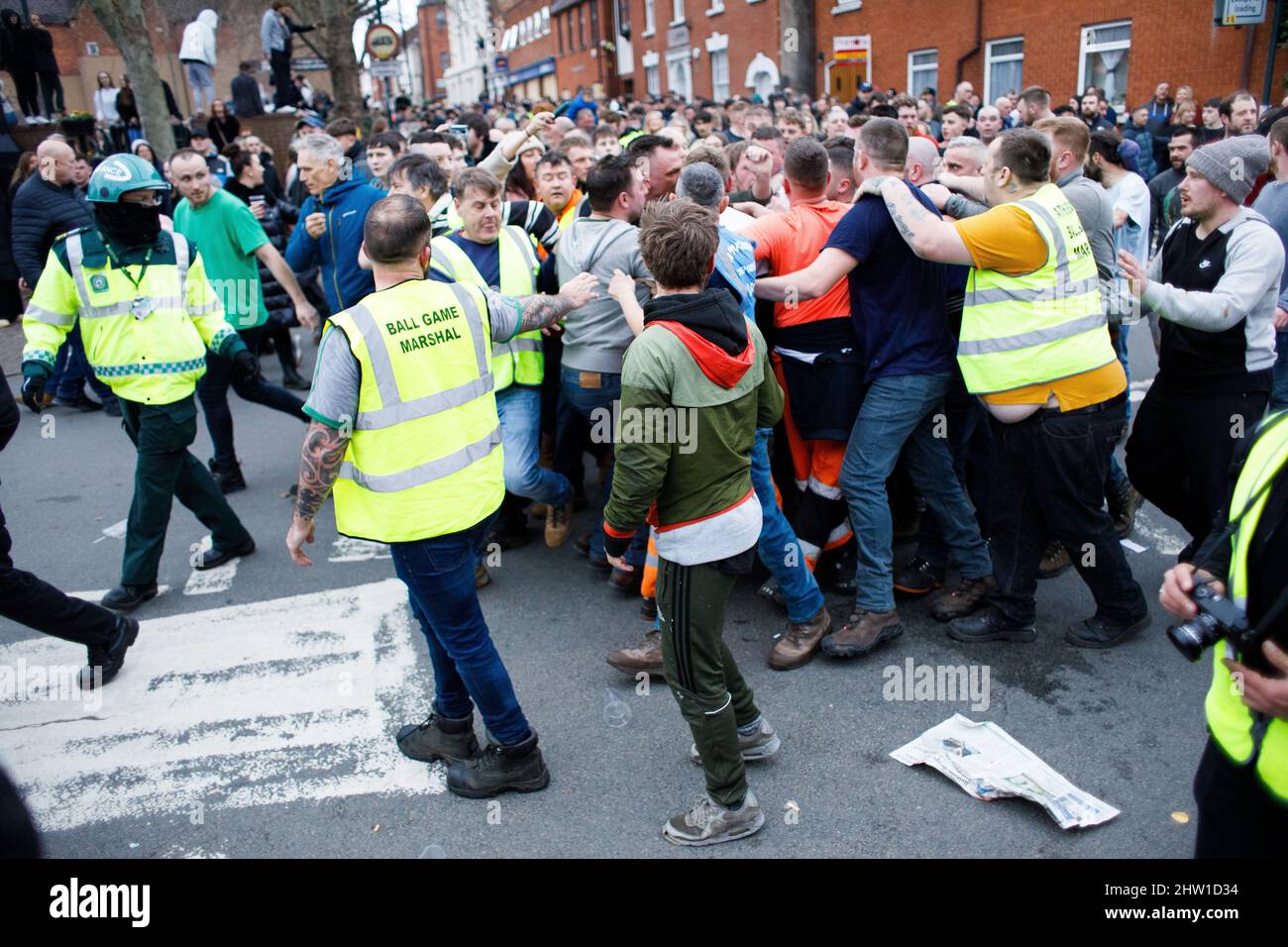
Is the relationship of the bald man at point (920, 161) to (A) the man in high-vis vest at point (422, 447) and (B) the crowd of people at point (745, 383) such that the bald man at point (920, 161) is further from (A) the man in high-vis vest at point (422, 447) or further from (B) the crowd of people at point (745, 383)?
(A) the man in high-vis vest at point (422, 447)

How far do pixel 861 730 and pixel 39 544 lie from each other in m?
5.13

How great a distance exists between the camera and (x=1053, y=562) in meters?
4.90

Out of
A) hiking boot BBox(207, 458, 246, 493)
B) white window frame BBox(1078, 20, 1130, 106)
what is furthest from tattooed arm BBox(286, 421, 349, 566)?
white window frame BBox(1078, 20, 1130, 106)

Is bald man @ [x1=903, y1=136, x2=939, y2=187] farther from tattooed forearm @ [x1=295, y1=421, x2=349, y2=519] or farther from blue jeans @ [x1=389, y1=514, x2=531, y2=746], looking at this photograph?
tattooed forearm @ [x1=295, y1=421, x2=349, y2=519]

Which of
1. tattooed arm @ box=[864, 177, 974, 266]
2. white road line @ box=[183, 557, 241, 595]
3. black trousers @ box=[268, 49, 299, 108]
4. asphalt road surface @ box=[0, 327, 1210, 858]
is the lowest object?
asphalt road surface @ box=[0, 327, 1210, 858]

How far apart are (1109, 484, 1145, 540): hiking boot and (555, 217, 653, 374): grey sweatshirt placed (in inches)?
110

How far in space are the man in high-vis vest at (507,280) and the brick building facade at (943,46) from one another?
15145 mm

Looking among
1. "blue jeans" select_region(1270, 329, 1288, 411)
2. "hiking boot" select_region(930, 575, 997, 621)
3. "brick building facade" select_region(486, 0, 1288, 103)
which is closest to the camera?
"hiking boot" select_region(930, 575, 997, 621)

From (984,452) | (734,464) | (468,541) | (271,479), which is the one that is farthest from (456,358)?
(271,479)

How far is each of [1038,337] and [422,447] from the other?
242cm

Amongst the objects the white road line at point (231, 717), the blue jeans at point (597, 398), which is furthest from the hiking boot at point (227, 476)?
the blue jeans at point (597, 398)

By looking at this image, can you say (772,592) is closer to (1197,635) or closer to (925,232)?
(925,232)

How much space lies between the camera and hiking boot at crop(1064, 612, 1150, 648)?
13.6 ft
